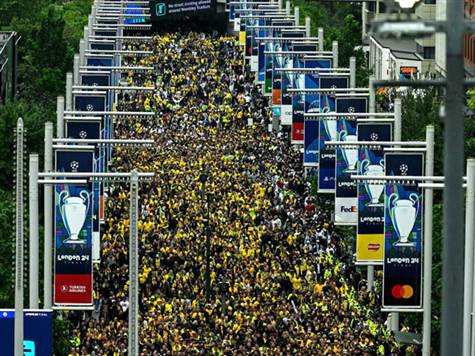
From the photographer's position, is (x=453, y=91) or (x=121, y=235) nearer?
(x=453, y=91)

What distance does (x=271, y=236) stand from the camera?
79.1 m

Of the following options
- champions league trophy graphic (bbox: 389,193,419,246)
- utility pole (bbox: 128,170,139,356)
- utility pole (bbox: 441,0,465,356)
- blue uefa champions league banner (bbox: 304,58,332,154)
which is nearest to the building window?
blue uefa champions league banner (bbox: 304,58,332,154)

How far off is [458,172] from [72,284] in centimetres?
3208

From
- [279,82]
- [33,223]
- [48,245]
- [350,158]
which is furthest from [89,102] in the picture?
[33,223]

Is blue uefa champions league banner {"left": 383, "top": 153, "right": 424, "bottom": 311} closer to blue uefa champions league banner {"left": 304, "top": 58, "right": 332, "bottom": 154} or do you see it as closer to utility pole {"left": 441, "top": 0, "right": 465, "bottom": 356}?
blue uefa champions league banner {"left": 304, "top": 58, "right": 332, "bottom": 154}

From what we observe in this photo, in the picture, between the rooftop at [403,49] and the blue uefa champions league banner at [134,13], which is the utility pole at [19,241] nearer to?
the rooftop at [403,49]

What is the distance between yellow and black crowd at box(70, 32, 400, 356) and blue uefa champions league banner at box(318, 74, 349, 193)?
11.0 ft

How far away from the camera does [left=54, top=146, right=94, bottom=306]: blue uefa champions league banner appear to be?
4712 cm

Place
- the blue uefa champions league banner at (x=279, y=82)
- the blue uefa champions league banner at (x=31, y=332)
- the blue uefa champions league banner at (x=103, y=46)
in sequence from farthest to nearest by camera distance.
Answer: the blue uefa champions league banner at (x=103, y=46) < the blue uefa champions league banner at (x=279, y=82) < the blue uefa champions league banner at (x=31, y=332)

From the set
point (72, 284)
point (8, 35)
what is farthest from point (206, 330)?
point (8, 35)

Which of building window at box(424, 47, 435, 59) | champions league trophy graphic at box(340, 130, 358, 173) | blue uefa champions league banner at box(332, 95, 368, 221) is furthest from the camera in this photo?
building window at box(424, 47, 435, 59)

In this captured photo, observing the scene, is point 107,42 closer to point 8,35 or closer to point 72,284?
point 8,35

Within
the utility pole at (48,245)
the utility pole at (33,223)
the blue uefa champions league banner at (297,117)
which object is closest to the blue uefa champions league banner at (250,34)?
the blue uefa champions league banner at (297,117)

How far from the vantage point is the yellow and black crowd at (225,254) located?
2365 inches
